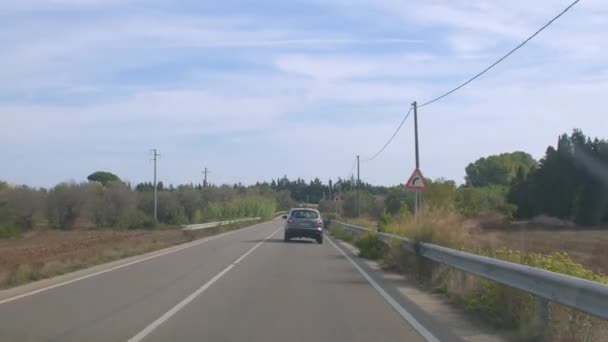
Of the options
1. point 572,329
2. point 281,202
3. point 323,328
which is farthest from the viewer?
point 281,202

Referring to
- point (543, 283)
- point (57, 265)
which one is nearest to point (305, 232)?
point (57, 265)

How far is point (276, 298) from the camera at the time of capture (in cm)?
1605

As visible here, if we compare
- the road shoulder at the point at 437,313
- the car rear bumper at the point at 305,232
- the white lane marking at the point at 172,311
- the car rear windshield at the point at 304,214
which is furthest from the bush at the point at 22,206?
the road shoulder at the point at 437,313

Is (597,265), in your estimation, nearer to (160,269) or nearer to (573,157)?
(160,269)

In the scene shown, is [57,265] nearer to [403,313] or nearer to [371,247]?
[371,247]

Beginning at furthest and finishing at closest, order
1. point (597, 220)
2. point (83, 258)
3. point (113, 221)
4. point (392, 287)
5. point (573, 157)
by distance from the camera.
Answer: point (113, 221), point (573, 157), point (597, 220), point (83, 258), point (392, 287)

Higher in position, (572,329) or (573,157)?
(573,157)

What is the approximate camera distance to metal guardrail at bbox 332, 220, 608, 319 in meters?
9.37

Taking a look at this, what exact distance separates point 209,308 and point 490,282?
488 cm

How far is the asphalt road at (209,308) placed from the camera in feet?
38.0

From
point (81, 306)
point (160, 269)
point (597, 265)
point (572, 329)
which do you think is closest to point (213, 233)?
point (160, 269)

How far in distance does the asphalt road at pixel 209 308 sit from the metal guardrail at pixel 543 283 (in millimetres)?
1652

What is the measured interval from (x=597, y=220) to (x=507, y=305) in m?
51.3

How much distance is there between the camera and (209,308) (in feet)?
47.3
